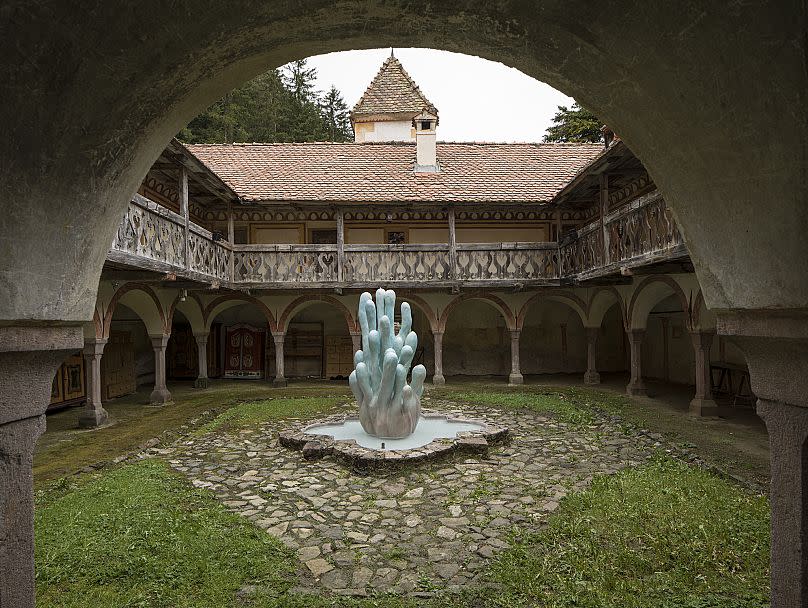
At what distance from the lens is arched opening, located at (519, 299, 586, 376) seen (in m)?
20.4

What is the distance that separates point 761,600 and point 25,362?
197 inches

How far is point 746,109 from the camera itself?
69.6 inches

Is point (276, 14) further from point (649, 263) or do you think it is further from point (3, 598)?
point (649, 263)

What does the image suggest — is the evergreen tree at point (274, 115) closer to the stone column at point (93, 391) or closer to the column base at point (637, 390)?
the stone column at point (93, 391)

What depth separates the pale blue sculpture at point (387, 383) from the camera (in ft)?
28.6

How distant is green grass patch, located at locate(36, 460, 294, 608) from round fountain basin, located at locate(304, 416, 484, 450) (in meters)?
2.94

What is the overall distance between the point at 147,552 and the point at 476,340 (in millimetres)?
16384

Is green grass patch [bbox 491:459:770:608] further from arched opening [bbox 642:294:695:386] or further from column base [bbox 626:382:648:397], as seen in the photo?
arched opening [bbox 642:294:695:386]

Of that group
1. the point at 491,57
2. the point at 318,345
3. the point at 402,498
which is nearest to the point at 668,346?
the point at 318,345

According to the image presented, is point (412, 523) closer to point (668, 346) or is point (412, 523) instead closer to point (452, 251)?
point (452, 251)

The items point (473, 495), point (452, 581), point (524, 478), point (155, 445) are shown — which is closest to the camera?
point (452, 581)

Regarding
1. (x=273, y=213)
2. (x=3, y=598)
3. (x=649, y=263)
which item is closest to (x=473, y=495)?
(x=3, y=598)

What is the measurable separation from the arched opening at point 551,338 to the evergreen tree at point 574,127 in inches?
387

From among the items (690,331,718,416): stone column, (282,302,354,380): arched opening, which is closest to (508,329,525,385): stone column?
(690,331,718,416): stone column
